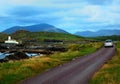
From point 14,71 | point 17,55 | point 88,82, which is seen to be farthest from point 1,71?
point 17,55

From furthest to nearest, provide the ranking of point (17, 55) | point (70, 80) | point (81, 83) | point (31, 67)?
point (17, 55), point (31, 67), point (70, 80), point (81, 83)

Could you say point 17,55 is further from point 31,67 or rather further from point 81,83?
point 81,83

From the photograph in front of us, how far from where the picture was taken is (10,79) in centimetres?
2758

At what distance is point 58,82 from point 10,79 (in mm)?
4526

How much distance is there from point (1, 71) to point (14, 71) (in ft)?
4.15

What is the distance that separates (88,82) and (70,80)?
1.63 meters

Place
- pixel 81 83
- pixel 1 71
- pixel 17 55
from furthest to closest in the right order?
1. pixel 17 55
2. pixel 1 71
3. pixel 81 83

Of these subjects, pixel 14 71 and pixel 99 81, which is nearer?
pixel 99 81

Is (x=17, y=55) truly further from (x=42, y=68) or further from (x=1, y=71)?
(x=1, y=71)

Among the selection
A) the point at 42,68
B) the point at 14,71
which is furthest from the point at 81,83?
the point at 42,68

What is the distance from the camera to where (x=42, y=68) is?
3712cm

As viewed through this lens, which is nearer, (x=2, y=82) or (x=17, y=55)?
(x=2, y=82)

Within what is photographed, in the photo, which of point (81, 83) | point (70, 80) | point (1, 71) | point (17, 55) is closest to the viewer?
point (81, 83)

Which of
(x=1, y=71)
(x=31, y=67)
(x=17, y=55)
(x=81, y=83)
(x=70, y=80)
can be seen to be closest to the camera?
(x=81, y=83)
